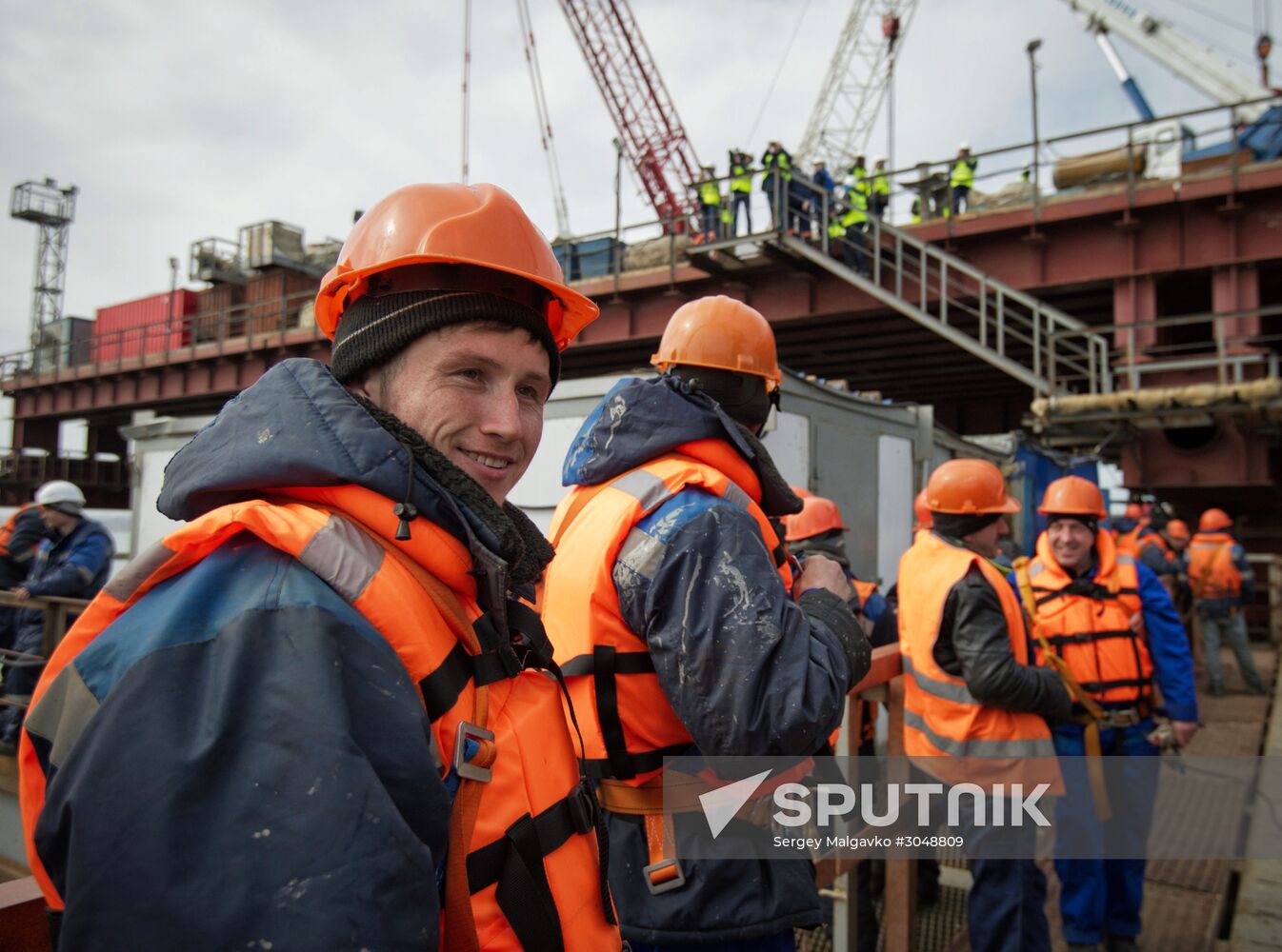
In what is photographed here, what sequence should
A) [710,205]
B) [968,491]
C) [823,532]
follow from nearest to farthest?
[968,491], [823,532], [710,205]

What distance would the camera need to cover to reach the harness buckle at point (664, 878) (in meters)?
1.93

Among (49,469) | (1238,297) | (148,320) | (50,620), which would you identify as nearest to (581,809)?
(50,620)

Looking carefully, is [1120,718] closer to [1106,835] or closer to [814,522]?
Result: [1106,835]

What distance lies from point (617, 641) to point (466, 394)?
92 centimetres

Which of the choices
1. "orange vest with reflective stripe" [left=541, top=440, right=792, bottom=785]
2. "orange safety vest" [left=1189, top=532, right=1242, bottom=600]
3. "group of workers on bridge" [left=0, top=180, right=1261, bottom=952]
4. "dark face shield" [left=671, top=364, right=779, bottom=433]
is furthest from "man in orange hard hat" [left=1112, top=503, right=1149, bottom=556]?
"orange vest with reflective stripe" [left=541, top=440, right=792, bottom=785]

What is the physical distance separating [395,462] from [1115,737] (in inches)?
176

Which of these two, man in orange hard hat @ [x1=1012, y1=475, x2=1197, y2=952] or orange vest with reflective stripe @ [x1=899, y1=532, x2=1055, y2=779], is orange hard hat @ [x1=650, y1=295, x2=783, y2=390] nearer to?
orange vest with reflective stripe @ [x1=899, y1=532, x2=1055, y2=779]

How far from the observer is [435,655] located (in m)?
0.98

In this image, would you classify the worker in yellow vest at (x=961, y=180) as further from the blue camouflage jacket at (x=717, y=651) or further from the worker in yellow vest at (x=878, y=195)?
the blue camouflage jacket at (x=717, y=651)

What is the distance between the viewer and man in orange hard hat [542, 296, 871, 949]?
5.61 ft

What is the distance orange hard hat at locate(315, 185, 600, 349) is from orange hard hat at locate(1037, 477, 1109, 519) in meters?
4.02

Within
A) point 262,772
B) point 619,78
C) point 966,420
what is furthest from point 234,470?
point 619,78

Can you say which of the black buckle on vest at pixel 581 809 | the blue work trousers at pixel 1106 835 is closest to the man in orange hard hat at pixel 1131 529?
the blue work trousers at pixel 1106 835

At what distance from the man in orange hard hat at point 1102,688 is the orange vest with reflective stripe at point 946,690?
0.74 metres
